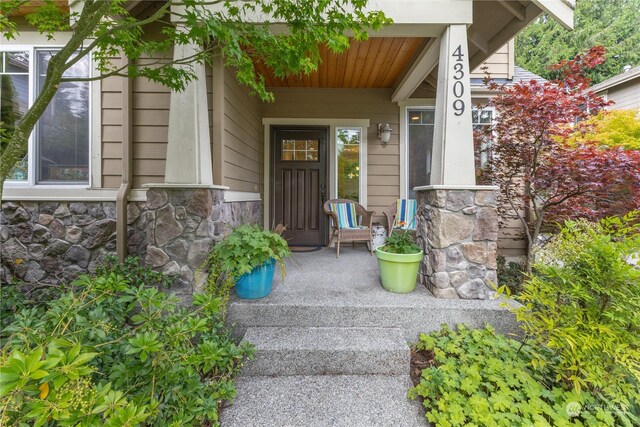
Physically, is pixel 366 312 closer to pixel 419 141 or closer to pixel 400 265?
pixel 400 265

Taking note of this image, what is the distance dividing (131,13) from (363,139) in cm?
309

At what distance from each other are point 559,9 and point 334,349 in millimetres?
3188

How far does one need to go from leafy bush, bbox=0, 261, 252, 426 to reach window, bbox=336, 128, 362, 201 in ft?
10.0

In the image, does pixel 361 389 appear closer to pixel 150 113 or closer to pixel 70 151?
Answer: pixel 150 113

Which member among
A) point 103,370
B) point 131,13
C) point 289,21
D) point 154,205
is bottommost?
point 103,370

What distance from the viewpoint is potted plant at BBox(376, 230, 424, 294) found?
7.86 feet

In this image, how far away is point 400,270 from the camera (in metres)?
2.41

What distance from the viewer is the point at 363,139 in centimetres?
438

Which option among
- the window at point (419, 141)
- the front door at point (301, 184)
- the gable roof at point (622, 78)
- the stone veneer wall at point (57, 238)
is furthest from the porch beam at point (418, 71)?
the gable roof at point (622, 78)

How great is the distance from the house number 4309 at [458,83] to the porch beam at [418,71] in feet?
1.04

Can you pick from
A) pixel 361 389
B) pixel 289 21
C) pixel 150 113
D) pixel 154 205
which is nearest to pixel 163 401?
pixel 361 389

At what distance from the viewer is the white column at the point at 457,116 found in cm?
236

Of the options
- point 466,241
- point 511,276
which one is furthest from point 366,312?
point 511,276

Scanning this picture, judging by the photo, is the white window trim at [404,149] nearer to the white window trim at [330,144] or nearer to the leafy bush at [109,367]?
the white window trim at [330,144]
